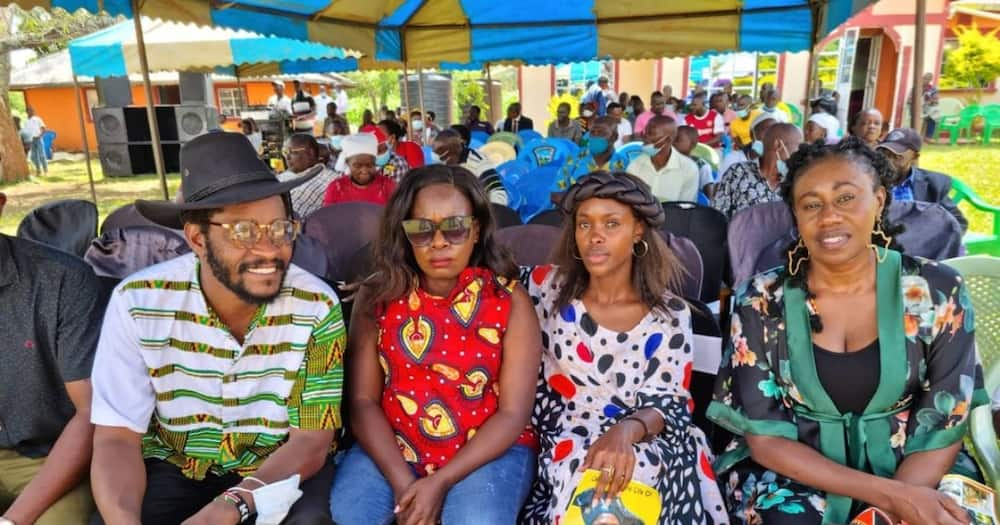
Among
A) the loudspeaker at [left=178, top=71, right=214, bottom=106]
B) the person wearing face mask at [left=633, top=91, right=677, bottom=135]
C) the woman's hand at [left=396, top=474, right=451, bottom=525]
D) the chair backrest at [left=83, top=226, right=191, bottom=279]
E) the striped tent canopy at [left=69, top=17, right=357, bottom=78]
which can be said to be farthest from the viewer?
the loudspeaker at [left=178, top=71, right=214, bottom=106]

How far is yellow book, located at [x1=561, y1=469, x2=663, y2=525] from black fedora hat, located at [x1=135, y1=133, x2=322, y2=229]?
124cm

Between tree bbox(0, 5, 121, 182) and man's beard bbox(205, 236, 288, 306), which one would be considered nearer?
man's beard bbox(205, 236, 288, 306)

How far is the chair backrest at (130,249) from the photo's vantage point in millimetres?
2848

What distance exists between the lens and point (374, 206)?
348 cm

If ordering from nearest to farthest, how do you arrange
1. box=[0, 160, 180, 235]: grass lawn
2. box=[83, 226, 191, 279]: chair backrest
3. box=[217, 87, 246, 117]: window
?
box=[83, 226, 191, 279]: chair backrest → box=[0, 160, 180, 235]: grass lawn → box=[217, 87, 246, 117]: window

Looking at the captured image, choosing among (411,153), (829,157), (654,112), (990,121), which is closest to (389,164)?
(411,153)

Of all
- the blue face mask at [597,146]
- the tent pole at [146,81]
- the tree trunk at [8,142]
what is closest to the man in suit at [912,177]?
the blue face mask at [597,146]

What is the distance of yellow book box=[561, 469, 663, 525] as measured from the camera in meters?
1.75

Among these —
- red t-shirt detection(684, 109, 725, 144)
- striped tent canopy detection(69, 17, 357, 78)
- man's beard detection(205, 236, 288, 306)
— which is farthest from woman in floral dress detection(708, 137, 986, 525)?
red t-shirt detection(684, 109, 725, 144)

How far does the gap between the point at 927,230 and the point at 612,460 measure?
2.28 m

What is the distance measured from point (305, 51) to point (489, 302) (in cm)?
748

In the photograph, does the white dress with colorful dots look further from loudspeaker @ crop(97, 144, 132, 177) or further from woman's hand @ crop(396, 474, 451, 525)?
loudspeaker @ crop(97, 144, 132, 177)

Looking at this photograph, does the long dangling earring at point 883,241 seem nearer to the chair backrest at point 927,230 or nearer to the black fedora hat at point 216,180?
the chair backrest at point 927,230

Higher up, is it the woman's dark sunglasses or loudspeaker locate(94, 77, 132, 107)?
loudspeaker locate(94, 77, 132, 107)
